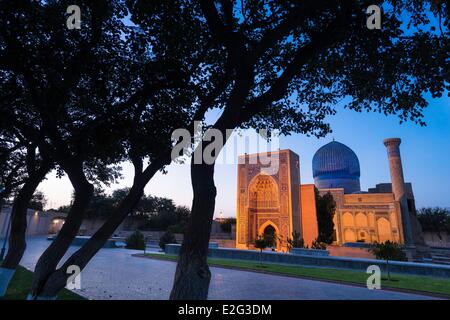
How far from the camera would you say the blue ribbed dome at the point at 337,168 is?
46344mm

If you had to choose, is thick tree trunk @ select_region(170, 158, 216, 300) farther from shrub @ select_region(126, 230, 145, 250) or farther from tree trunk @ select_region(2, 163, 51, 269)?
shrub @ select_region(126, 230, 145, 250)

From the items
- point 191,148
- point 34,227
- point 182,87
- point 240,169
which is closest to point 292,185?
point 240,169

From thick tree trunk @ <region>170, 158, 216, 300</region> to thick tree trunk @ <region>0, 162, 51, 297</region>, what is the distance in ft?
17.3

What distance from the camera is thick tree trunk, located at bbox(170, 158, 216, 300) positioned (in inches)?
134

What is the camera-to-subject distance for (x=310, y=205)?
105 feet

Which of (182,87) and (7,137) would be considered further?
(7,137)

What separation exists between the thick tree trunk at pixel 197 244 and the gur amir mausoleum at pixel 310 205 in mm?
26435

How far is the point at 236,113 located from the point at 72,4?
4.51m

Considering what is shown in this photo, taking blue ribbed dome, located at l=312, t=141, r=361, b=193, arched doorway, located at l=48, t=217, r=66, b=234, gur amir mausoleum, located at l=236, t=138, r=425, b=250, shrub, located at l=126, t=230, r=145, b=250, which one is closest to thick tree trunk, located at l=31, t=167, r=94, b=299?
shrub, located at l=126, t=230, r=145, b=250

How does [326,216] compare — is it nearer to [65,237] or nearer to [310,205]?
[310,205]

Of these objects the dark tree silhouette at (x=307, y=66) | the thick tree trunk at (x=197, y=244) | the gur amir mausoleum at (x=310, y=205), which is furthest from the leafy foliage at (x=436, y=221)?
the thick tree trunk at (x=197, y=244)

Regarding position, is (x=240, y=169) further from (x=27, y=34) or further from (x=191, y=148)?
(x=27, y=34)

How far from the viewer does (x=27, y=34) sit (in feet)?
19.9

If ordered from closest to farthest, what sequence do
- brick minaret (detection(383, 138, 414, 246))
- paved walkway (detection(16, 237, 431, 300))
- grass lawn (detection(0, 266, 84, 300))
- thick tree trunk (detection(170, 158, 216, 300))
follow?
thick tree trunk (detection(170, 158, 216, 300)), grass lawn (detection(0, 266, 84, 300)), paved walkway (detection(16, 237, 431, 300)), brick minaret (detection(383, 138, 414, 246))
